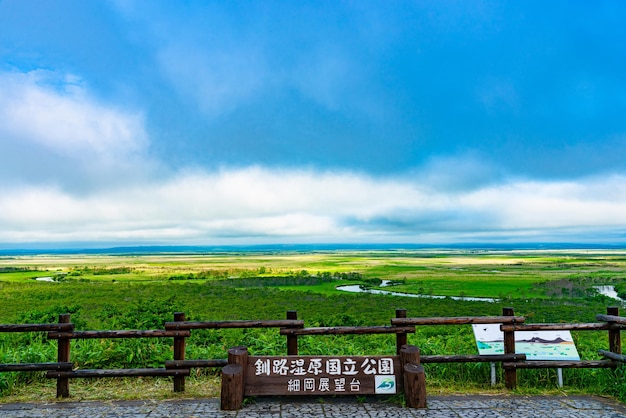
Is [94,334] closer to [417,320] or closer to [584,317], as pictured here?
[417,320]

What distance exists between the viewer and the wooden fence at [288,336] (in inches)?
238

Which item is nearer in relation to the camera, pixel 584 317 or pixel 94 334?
pixel 94 334

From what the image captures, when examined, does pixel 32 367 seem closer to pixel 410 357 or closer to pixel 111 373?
pixel 111 373

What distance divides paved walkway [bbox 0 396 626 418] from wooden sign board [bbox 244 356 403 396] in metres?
0.19

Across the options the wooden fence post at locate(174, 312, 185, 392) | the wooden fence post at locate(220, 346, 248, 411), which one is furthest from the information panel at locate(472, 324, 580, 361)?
the wooden fence post at locate(174, 312, 185, 392)

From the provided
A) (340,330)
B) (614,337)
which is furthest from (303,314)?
(614,337)

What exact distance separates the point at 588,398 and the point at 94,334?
22.7ft

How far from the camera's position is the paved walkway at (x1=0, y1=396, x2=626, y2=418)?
17.3 ft

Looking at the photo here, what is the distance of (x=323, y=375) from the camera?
5641mm

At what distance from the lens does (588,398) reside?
19.5ft

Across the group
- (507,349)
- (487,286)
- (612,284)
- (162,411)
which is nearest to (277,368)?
(162,411)

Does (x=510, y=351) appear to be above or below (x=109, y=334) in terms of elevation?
below

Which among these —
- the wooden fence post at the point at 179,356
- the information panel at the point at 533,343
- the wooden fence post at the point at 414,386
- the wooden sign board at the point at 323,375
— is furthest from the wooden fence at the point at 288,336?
the wooden fence post at the point at 414,386

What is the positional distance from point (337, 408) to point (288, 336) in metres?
1.25
